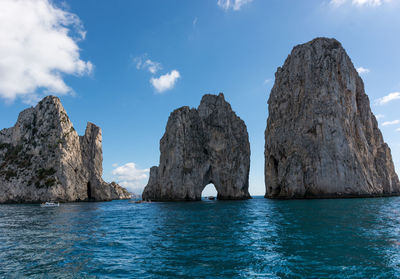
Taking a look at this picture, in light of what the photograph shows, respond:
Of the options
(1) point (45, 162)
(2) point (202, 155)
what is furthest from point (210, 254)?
(1) point (45, 162)

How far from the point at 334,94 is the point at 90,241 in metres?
81.7

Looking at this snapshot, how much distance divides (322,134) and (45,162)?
306ft

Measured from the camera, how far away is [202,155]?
9006 cm

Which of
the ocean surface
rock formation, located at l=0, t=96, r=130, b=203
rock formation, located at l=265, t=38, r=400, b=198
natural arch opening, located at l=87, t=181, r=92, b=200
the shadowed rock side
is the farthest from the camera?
natural arch opening, located at l=87, t=181, r=92, b=200

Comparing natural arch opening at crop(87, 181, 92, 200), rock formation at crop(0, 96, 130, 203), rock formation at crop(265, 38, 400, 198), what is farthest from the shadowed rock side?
natural arch opening at crop(87, 181, 92, 200)

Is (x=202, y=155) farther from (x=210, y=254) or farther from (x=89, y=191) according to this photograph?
(x=210, y=254)

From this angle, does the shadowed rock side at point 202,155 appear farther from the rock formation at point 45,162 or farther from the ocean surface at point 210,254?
the ocean surface at point 210,254

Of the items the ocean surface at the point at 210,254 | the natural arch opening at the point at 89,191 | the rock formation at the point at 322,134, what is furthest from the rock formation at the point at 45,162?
the ocean surface at the point at 210,254

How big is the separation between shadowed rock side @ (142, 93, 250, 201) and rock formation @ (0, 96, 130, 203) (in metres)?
27.2

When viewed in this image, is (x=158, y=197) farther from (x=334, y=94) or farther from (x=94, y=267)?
(x=94, y=267)

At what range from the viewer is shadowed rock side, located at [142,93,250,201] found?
84.0m

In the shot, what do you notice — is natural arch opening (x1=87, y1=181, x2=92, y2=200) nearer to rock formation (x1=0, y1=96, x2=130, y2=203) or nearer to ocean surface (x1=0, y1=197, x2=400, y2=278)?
rock formation (x1=0, y1=96, x2=130, y2=203)

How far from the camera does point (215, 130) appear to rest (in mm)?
92625

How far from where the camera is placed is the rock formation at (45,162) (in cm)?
8775
